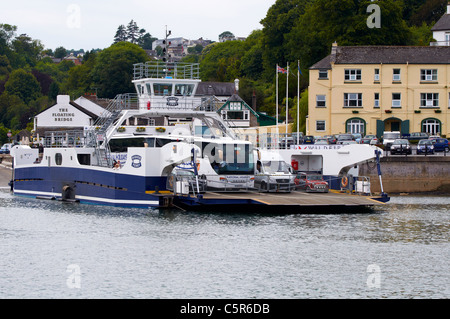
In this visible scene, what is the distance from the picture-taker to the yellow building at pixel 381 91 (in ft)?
231

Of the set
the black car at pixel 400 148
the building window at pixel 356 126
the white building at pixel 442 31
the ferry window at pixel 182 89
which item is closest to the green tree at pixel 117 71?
the white building at pixel 442 31

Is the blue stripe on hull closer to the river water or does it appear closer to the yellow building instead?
the river water

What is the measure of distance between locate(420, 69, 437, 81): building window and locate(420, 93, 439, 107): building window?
4.45 ft

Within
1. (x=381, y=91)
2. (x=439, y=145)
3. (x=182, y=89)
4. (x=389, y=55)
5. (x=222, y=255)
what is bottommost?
(x=222, y=255)


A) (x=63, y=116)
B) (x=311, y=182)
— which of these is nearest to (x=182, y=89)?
(x=311, y=182)

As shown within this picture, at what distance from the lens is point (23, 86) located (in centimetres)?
14750

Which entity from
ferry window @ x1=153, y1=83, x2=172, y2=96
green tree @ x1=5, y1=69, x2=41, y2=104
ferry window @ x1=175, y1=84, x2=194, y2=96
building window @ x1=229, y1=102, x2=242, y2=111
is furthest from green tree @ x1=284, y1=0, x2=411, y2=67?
green tree @ x1=5, y1=69, x2=41, y2=104

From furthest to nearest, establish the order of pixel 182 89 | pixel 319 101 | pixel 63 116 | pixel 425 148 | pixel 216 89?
pixel 216 89, pixel 63 116, pixel 319 101, pixel 425 148, pixel 182 89

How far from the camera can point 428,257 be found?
25.5 meters

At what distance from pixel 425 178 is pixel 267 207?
18.2 meters

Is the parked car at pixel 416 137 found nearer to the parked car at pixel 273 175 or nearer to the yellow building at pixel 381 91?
the yellow building at pixel 381 91

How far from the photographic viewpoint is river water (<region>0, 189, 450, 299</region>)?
21.5 meters

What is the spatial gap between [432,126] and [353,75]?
27.4ft

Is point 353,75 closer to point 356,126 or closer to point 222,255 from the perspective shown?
point 356,126
